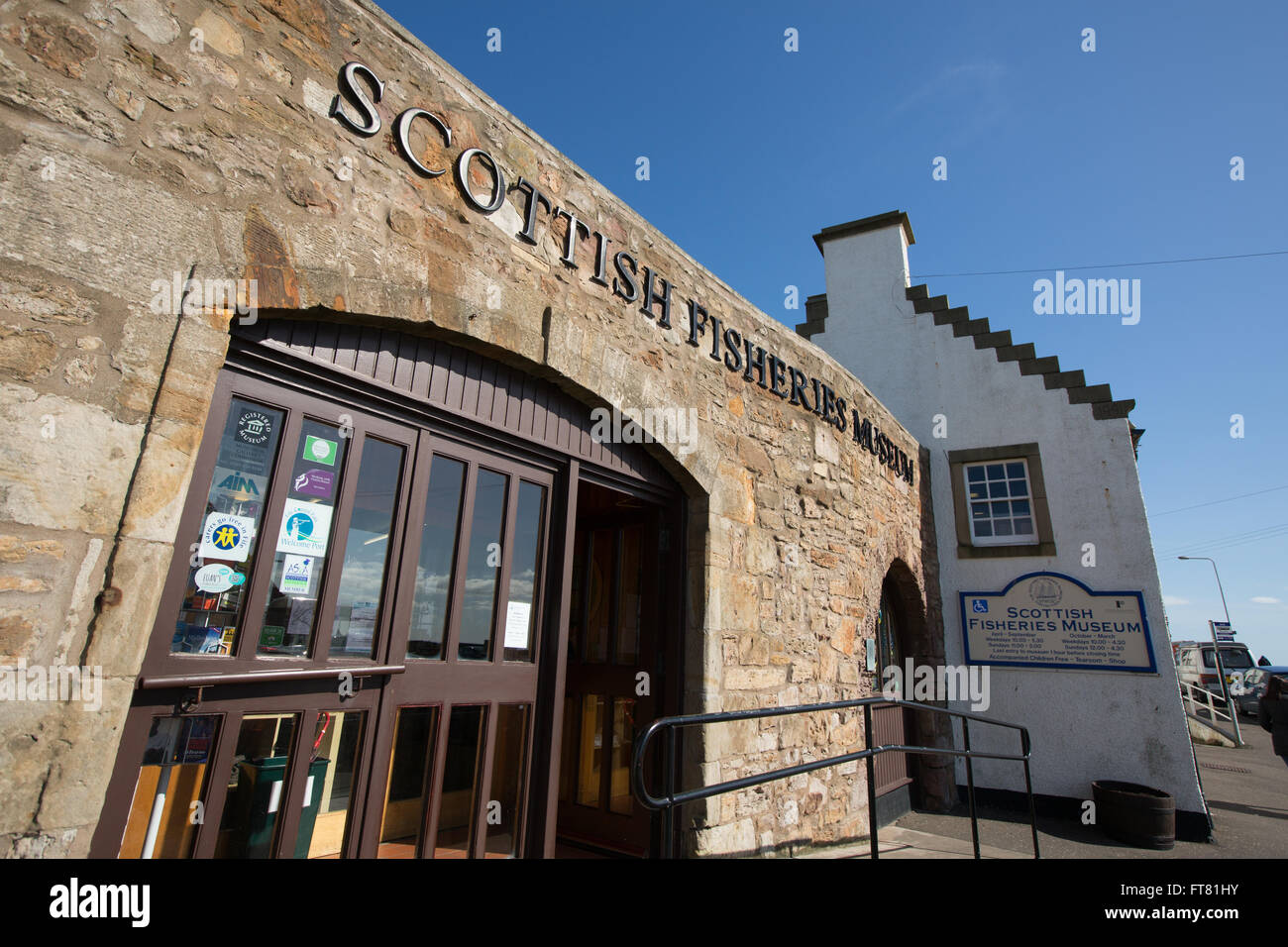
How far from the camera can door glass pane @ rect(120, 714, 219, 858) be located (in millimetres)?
2062

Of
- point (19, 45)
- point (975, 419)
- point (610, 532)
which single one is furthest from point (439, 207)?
point (975, 419)

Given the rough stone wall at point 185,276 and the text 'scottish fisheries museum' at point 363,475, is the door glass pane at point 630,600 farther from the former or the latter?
the rough stone wall at point 185,276

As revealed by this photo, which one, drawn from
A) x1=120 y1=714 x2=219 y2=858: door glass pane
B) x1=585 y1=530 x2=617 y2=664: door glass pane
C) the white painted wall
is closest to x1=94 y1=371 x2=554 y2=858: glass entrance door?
x1=120 y1=714 x2=219 y2=858: door glass pane

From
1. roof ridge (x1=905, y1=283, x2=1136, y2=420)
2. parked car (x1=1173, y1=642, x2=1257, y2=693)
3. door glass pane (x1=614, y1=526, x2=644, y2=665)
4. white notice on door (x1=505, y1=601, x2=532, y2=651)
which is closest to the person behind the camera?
white notice on door (x1=505, y1=601, x2=532, y2=651)

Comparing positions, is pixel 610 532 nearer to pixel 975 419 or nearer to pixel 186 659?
pixel 186 659

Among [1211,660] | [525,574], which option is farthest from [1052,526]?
[1211,660]

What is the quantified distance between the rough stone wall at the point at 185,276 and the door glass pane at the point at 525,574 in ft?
2.24

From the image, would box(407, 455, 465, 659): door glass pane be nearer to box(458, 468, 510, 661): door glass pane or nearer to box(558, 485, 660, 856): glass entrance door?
box(458, 468, 510, 661): door glass pane

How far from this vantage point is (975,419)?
9.18 m

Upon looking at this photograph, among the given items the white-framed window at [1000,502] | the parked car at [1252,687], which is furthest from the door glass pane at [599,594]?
the parked car at [1252,687]

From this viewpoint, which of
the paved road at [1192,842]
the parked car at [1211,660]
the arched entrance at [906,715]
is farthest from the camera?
the parked car at [1211,660]

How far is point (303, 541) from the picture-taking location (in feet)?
8.36

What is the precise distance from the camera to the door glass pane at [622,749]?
170 inches

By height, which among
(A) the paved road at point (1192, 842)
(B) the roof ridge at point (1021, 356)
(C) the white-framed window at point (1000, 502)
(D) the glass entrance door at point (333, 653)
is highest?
(B) the roof ridge at point (1021, 356)
